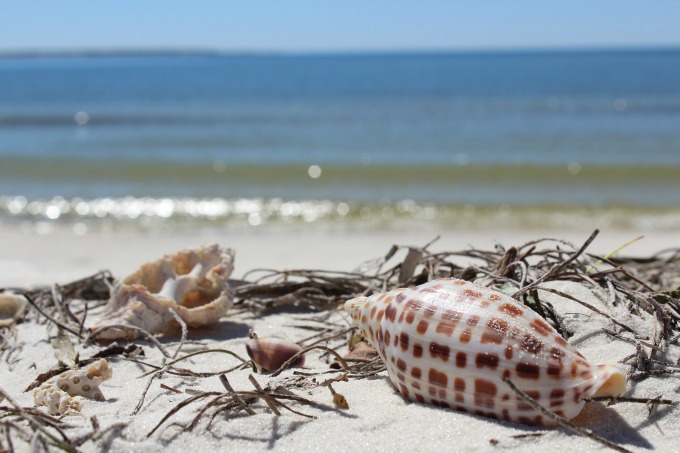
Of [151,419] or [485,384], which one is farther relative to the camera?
[151,419]

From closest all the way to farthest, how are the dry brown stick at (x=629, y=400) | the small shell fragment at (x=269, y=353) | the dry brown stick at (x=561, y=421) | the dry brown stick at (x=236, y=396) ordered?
the dry brown stick at (x=561, y=421) → the dry brown stick at (x=629, y=400) → the dry brown stick at (x=236, y=396) → the small shell fragment at (x=269, y=353)

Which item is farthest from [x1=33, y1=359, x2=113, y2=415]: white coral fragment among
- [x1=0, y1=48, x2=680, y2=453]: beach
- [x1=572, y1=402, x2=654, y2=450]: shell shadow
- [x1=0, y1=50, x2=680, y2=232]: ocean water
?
[x1=0, y1=50, x2=680, y2=232]: ocean water

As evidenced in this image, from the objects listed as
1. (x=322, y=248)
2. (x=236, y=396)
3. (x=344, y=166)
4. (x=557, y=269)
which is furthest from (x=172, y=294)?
(x=344, y=166)

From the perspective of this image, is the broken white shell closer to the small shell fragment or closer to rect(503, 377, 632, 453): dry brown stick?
the small shell fragment

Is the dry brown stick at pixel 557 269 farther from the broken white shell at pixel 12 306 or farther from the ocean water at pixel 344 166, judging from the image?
the ocean water at pixel 344 166

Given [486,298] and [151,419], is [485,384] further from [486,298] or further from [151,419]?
[151,419]

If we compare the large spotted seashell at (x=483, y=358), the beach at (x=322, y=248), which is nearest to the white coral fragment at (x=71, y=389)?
the beach at (x=322, y=248)

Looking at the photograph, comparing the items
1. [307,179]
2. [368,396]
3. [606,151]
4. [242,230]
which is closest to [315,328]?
[368,396]
